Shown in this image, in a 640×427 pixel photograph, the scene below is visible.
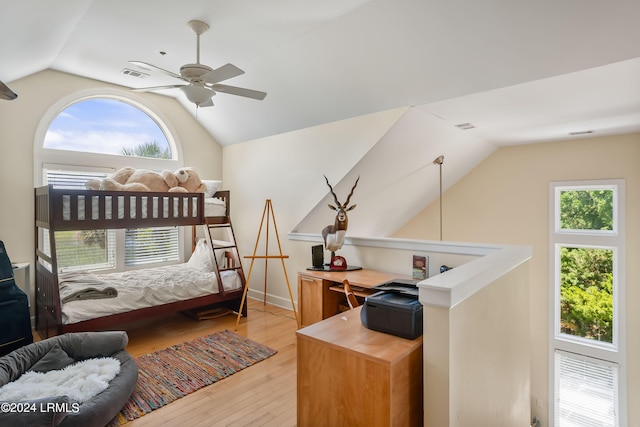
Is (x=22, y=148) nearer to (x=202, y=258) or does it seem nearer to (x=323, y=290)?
(x=202, y=258)

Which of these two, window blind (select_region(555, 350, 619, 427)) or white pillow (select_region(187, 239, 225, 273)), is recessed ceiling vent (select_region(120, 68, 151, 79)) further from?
window blind (select_region(555, 350, 619, 427))

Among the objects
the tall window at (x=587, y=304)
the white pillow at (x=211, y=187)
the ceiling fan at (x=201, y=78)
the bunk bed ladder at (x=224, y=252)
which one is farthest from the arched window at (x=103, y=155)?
the tall window at (x=587, y=304)

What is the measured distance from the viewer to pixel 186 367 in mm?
2932

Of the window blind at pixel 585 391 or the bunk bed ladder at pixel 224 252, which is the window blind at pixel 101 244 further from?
the window blind at pixel 585 391

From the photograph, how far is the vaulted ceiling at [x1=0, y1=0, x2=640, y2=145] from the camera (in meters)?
2.26

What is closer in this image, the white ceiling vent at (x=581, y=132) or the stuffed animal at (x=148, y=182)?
the stuffed animal at (x=148, y=182)

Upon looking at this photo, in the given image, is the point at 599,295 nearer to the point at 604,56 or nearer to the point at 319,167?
the point at 604,56

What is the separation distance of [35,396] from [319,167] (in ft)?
10.1

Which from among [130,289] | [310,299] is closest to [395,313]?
[310,299]

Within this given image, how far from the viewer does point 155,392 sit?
8.36 feet

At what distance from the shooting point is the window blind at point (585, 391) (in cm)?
422

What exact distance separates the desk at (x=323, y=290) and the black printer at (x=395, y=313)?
1340 mm

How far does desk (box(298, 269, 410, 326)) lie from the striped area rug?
0.53 m

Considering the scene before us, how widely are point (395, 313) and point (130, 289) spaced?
295 centimetres
